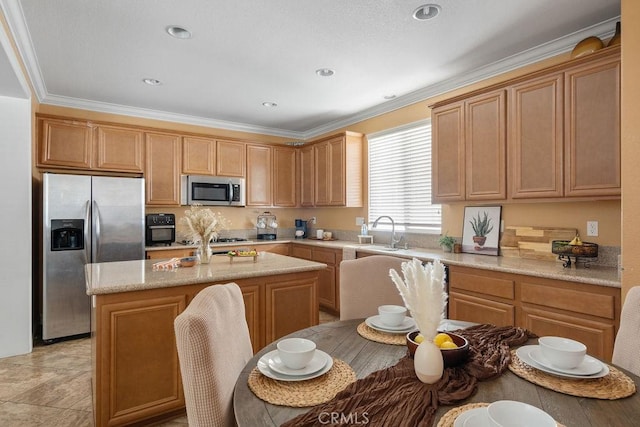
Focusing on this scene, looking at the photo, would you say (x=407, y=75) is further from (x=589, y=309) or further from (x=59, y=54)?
(x=59, y=54)

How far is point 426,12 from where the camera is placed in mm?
2393

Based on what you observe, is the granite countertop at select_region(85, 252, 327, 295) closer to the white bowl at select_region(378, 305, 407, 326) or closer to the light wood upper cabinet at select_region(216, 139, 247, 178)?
the white bowl at select_region(378, 305, 407, 326)

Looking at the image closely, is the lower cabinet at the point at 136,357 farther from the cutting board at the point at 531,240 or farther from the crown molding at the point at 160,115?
the crown molding at the point at 160,115

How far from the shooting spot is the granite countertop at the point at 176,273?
2.00 meters

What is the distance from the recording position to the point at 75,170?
401 cm

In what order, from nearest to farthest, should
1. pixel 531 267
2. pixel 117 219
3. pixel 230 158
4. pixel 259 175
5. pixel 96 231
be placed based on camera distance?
1. pixel 531 267
2. pixel 96 231
3. pixel 117 219
4. pixel 230 158
5. pixel 259 175

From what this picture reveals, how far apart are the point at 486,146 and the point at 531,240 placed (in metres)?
0.89

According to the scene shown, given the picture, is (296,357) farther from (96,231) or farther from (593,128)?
(96,231)

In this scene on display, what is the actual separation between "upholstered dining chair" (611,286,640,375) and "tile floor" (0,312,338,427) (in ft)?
7.53

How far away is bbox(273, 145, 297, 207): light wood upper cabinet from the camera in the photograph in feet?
17.8

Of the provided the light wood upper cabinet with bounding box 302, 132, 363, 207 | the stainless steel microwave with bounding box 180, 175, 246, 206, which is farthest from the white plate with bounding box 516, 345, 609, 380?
the stainless steel microwave with bounding box 180, 175, 246, 206

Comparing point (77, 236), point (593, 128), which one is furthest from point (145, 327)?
point (593, 128)

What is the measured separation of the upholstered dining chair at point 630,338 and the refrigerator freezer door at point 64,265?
14.0ft

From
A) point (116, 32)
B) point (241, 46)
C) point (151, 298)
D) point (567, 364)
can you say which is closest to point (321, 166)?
point (241, 46)
